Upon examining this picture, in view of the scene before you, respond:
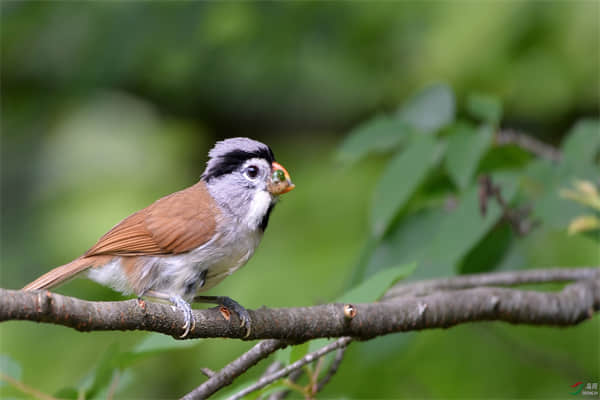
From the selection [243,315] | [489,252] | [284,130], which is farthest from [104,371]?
[284,130]

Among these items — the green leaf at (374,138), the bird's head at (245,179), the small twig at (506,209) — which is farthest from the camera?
the green leaf at (374,138)

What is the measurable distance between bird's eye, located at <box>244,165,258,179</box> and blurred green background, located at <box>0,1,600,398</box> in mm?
868

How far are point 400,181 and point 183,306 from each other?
134 cm

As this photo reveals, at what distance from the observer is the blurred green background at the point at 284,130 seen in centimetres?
340

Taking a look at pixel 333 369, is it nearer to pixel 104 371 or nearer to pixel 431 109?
pixel 104 371

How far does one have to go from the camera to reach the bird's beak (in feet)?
7.52

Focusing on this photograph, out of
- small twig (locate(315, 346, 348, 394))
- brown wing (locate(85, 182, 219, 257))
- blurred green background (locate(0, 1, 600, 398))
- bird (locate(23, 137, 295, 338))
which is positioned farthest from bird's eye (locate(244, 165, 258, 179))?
blurred green background (locate(0, 1, 600, 398))

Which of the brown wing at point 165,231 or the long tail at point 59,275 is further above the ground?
the brown wing at point 165,231

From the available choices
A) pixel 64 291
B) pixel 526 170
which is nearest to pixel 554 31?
pixel 526 170

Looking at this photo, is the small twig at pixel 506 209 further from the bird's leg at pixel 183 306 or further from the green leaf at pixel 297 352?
the bird's leg at pixel 183 306

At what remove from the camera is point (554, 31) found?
14.5 ft

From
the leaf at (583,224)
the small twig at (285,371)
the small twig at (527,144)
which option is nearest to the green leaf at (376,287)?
the small twig at (285,371)

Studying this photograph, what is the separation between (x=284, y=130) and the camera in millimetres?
5902

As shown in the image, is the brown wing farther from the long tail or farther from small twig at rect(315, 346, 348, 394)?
small twig at rect(315, 346, 348, 394)
